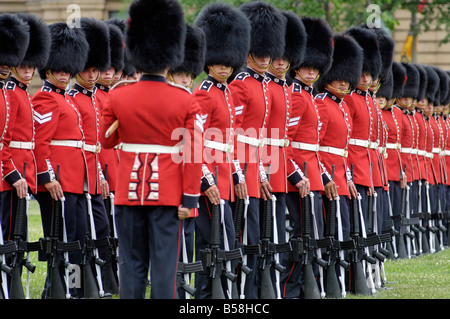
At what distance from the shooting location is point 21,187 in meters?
6.40

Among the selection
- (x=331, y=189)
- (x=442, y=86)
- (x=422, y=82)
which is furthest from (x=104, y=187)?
(x=442, y=86)

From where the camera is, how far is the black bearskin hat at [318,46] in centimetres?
759

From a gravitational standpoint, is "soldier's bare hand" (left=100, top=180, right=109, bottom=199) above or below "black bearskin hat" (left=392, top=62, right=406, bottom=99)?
below

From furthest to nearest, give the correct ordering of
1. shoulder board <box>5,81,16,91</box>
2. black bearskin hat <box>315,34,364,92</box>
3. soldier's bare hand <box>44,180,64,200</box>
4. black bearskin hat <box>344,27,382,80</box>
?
1. black bearskin hat <box>344,27,382,80</box>
2. black bearskin hat <box>315,34,364,92</box>
3. soldier's bare hand <box>44,180,64,200</box>
4. shoulder board <box>5,81,16,91</box>

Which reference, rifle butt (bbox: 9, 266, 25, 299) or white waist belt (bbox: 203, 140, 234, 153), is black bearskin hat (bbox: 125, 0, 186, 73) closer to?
white waist belt (bbox: 203, 140, 234, 153)

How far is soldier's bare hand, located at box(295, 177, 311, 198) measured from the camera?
702cm

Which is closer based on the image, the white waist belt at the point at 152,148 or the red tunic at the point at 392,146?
the white waist belt at the point at 152,148

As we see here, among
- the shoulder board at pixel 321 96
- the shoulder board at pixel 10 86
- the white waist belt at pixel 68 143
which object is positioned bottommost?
the white waist belt at pixel 68 143

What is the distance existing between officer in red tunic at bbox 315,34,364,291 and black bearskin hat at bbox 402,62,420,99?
142 inches

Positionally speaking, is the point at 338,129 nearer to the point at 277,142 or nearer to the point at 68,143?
the point at 277,142

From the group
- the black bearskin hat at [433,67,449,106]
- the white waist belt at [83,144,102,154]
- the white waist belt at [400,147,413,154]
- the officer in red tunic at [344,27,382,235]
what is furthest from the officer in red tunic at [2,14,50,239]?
the black bearskin hat at [433,67,449,106]

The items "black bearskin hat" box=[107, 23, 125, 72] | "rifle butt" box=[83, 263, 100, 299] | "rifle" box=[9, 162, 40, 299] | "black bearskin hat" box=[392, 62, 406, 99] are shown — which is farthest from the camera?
"black bearskin hat" box=[392, 62, 406, 99]

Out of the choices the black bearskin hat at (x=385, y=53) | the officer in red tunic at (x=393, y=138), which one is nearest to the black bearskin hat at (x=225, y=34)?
the black bearskin hat at (x=385, y=53)

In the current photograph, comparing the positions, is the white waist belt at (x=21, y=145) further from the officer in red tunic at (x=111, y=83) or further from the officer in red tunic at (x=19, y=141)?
the officer in red tunic at (x=111, y=83)
